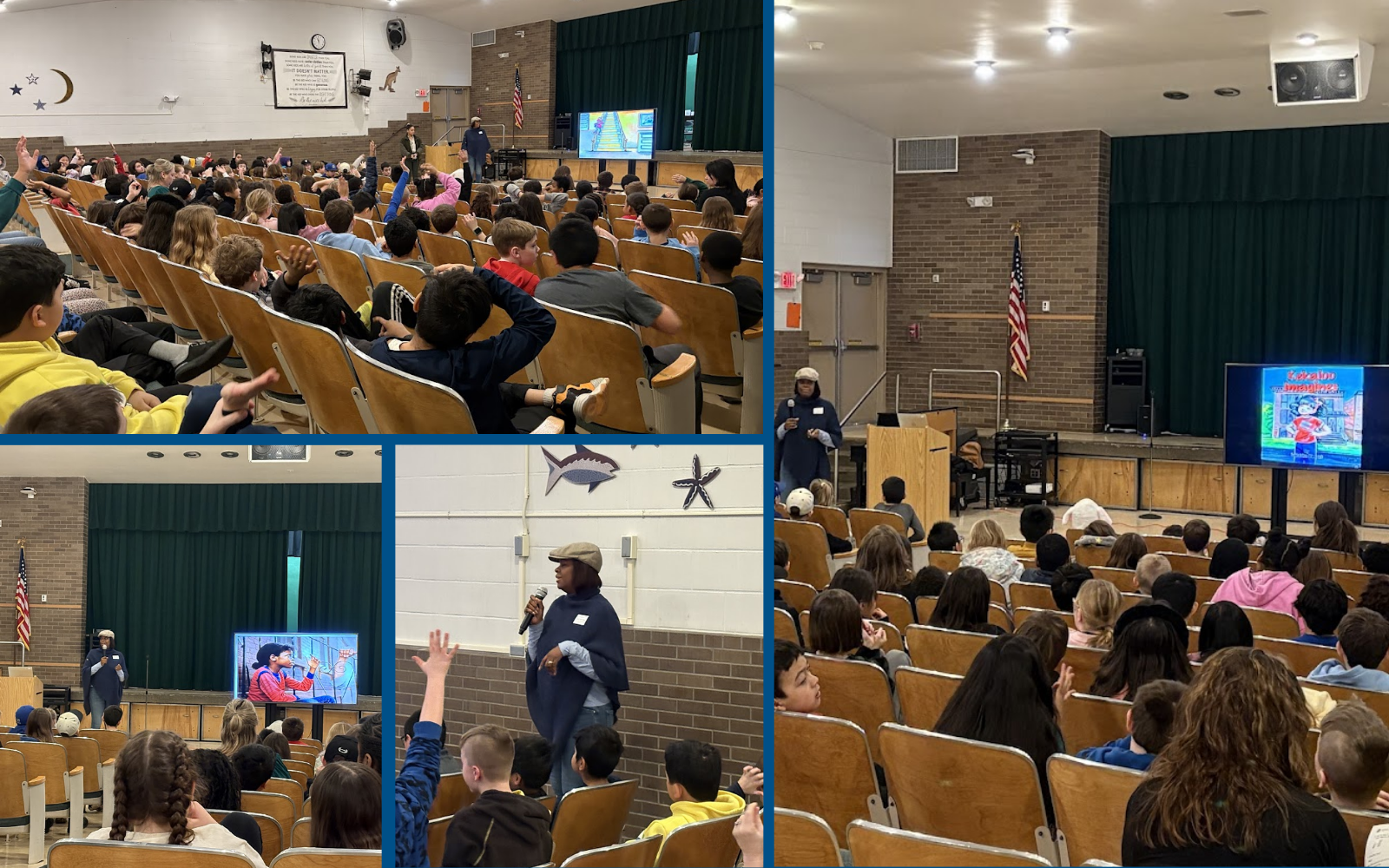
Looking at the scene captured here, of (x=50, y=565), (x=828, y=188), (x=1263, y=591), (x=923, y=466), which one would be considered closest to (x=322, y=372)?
(x=1263, y=591)

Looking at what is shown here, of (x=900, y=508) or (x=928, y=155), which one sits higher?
(x=928, y=155)

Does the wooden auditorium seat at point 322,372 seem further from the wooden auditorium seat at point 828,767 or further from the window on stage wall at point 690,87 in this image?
the window on stage wall at point 690,87

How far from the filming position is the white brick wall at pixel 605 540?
1.88 m

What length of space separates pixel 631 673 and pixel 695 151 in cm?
1870

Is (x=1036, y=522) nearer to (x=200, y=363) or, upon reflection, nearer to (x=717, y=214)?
(x=717, y=214)

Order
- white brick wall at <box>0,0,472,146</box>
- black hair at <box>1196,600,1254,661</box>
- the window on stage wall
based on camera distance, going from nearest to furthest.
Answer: black hair at <box>1196,600,1254,661</box> < the window on stage wall < white brick wall at <box>0,0,472,146</box>

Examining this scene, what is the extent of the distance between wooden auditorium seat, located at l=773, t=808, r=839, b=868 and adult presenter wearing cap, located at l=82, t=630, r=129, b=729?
1262cm

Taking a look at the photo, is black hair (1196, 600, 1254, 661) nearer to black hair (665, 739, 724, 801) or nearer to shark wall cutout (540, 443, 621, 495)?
black hair (665, 739, 724, 801)

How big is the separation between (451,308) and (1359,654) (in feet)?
10.7

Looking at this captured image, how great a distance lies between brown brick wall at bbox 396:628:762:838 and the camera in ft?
6.19

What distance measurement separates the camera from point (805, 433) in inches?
365

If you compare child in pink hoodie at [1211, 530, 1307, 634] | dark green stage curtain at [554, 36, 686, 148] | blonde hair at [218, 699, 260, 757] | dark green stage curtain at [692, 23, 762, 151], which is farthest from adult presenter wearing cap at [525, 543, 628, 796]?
dark green stage curtain at [554, 36, 686, 148]

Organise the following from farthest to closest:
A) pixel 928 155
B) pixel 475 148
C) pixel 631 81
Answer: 1. pixel 631 81
2. pixel 475 148
3. pixel 928 155

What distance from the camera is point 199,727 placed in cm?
1408
